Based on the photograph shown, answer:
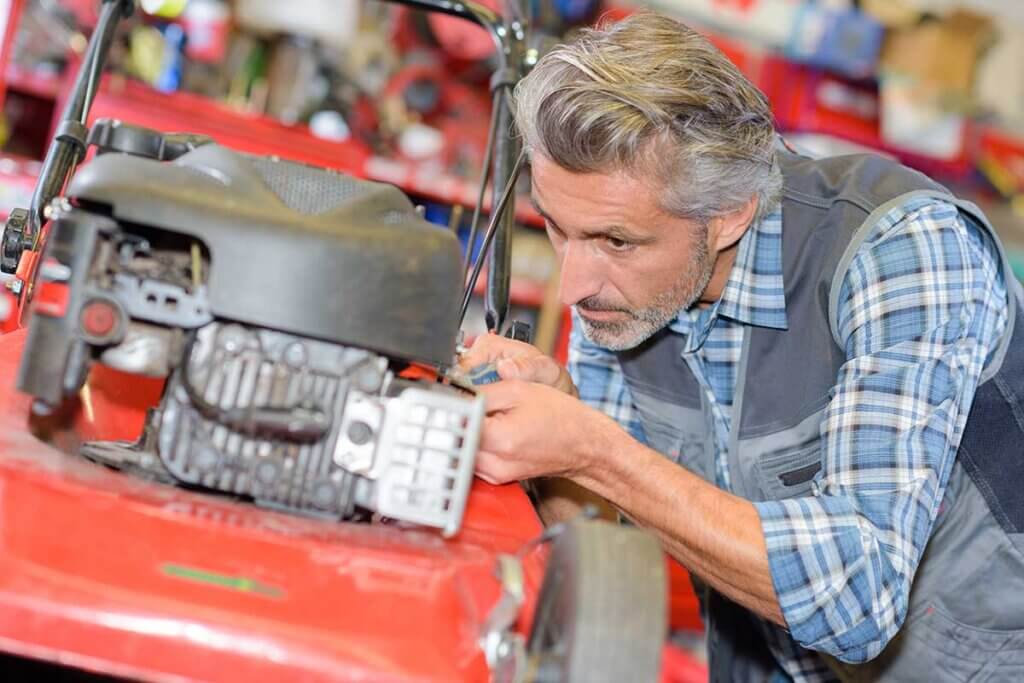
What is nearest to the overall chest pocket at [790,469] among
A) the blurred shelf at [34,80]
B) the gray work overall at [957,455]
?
the gray work overall at [957,455]

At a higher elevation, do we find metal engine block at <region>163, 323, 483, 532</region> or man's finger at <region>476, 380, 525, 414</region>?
man's finger at <region>476, 380, 525, 414</region>

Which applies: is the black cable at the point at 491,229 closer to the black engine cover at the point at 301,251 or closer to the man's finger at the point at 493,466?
the man's finger at the point at 493,466

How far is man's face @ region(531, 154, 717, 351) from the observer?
1357mm

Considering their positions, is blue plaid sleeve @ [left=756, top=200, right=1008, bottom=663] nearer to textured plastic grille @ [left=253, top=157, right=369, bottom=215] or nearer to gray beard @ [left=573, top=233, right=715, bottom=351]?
gray beard @ [left=573, top=233, right=715, bottom=351]

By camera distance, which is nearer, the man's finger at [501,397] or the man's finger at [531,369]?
the man's finger at [501,397]

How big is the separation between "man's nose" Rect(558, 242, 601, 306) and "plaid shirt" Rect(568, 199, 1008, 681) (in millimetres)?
209

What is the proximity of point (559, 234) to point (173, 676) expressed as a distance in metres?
0.81

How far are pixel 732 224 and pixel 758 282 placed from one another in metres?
0.08

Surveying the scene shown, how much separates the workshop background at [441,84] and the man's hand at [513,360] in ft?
6.34

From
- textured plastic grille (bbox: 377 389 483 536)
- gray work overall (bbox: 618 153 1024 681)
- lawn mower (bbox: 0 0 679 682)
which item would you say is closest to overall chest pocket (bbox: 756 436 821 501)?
gray work overall (bbox: 618 153 1024 681)

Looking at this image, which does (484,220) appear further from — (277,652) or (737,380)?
(277,652)

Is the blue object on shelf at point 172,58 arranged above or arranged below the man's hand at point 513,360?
above

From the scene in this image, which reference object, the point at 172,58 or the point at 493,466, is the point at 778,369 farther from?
the point at 172,58

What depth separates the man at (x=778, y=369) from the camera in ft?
3.67
